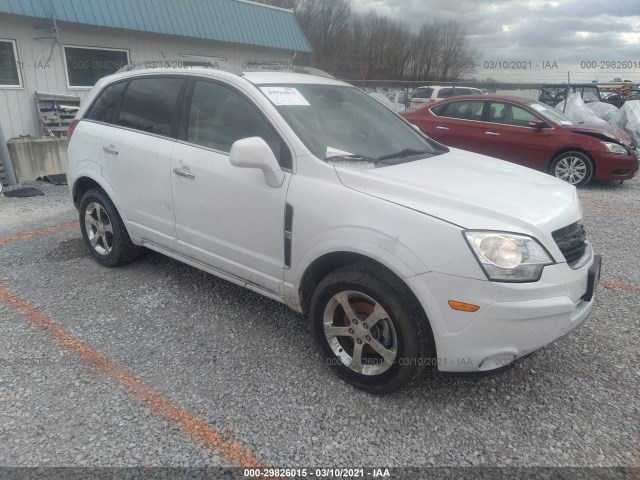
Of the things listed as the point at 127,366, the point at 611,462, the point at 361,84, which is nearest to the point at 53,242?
the point at 127,366

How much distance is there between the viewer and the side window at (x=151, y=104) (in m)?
3.72

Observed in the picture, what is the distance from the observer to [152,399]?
2.72 metres

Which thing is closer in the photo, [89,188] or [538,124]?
[89,188]

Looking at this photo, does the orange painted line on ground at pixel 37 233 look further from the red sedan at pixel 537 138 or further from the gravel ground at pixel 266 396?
the red sedan at pixel 537 138

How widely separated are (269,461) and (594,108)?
15.1 metres

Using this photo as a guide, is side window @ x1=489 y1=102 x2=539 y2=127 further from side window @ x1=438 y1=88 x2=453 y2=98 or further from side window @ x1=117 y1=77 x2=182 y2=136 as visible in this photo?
side window @ x1=438 y1=88 x2=453 y2=98

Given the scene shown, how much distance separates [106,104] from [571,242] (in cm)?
394

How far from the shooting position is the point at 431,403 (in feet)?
8.99

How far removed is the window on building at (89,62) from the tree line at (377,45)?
28.3 m

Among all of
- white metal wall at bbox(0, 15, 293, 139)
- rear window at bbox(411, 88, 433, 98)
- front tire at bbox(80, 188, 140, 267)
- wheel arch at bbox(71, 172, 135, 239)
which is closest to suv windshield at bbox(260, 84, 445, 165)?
wheel arch at bbox(71, 172, 135, 239)

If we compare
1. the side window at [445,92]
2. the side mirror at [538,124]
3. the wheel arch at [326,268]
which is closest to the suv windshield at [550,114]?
the side mirror at [538,124]

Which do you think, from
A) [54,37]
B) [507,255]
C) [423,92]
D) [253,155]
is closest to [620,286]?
[507,255]

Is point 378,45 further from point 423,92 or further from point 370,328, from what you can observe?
point 370,328

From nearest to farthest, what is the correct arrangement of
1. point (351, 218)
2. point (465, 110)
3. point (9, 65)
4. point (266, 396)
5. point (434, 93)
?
point (351, 218) < point (266, 396) < point (9, 65) < point (465, 110) < point (434, 93)
